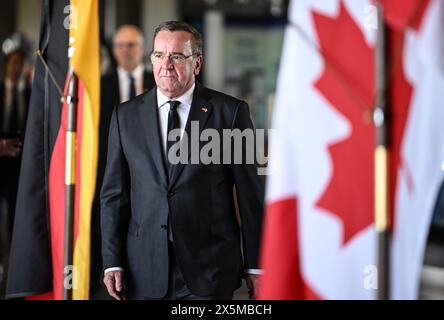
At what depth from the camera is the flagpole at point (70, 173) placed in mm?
2917

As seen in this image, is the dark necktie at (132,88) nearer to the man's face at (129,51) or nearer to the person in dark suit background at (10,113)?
the man's face at (129,51)

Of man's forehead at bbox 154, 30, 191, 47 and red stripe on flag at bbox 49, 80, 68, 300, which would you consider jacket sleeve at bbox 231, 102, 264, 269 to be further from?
red stripe on flag at bbox 49, 80, 68, 300

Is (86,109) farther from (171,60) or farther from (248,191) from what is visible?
(248,191)

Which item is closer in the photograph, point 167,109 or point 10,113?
point 167,109

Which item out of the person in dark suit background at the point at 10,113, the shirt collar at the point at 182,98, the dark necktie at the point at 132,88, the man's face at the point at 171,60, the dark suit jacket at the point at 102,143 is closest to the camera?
the man's face at the point at 171,60

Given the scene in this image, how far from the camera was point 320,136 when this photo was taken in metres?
2.49

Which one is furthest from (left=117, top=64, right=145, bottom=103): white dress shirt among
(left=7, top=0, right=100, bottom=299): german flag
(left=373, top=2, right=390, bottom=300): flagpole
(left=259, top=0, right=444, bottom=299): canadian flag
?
(left=373, top=2, right=390, bottom=300): flagpole

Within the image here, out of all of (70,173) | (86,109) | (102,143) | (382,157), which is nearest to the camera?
(382,157)

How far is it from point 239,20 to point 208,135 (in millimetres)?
7679

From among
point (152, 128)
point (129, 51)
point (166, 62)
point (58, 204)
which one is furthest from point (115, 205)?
point (129, 51)

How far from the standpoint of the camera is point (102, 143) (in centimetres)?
439

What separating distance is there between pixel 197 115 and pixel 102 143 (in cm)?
123

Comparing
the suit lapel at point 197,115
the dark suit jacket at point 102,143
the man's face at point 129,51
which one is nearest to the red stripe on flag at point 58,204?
the suit lapel at point 197,115

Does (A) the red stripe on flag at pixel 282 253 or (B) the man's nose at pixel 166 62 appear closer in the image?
(A) the red stripe on flag at pixel 282 253
